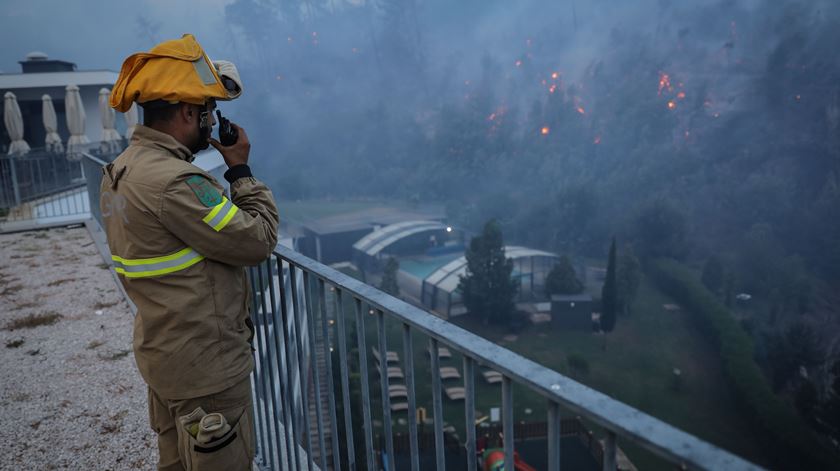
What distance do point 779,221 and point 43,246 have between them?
49643 millimetres

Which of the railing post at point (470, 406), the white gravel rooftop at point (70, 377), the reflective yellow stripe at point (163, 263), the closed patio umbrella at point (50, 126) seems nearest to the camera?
the railing post at point (470, 406)

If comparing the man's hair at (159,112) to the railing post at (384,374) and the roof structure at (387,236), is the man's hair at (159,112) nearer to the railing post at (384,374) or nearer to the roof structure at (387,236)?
the railing post at (384,374)

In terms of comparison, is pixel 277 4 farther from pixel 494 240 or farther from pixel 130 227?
pixel 130 227

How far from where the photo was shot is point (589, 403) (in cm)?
95

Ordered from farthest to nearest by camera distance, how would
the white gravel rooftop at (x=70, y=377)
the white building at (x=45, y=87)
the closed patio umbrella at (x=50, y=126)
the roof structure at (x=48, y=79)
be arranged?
1. the white building at (x=45, y=87)
2. the roof structure at (x=48, y=79)
3. the closed patio umbrella at (x=50, y=126)
4. the white gravel rooftop at (x=70, y=377)

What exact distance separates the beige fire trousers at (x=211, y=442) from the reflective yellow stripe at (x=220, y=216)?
0.63 m

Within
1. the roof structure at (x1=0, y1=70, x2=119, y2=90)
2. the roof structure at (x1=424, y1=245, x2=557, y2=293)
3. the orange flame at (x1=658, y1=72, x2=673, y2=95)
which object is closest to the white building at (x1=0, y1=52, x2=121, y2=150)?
the roof structure at (x1=0, y1=70, x2=119, y2=90)

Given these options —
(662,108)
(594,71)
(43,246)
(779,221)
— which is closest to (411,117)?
(594,71)

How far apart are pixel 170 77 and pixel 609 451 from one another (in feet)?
5.43

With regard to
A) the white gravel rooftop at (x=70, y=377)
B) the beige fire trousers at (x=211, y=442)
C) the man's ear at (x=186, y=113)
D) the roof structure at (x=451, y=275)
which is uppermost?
the man's ear at (x=186, y=113)

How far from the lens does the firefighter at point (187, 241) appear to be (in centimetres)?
167

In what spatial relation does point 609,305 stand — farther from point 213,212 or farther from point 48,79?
point 48,79

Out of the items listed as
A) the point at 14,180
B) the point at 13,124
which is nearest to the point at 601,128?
the point at 13,124

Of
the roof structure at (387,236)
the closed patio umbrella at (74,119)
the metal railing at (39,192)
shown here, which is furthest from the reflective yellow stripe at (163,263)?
the roof structure at (387,236)
